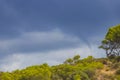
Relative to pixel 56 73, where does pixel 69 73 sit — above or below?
below

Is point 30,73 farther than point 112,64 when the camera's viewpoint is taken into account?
No

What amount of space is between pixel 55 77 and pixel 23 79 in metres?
5.77

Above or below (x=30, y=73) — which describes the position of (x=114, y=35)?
above

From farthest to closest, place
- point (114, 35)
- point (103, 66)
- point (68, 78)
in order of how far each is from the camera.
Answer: point (114, 35), point (103, 66), point (68, 78)

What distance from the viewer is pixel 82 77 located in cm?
5881

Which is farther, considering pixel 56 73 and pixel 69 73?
pixel 56 73

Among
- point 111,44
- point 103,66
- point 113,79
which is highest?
point 111,44

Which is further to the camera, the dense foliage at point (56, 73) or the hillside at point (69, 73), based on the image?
the hillside at point (69, 73)

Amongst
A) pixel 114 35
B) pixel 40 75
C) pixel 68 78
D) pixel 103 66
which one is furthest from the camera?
pixel 114 35

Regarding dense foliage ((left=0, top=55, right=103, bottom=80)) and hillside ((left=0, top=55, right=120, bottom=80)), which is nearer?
dense foliage ((left=0, top=55, right=103, bottom=80))

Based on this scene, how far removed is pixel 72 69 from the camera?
6322 cm

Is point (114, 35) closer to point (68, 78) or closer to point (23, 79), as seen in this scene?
point (68, 78)

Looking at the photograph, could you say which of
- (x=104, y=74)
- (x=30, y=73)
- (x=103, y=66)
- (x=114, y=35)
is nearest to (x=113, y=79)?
(x=104, y=74)

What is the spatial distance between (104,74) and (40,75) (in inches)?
556
